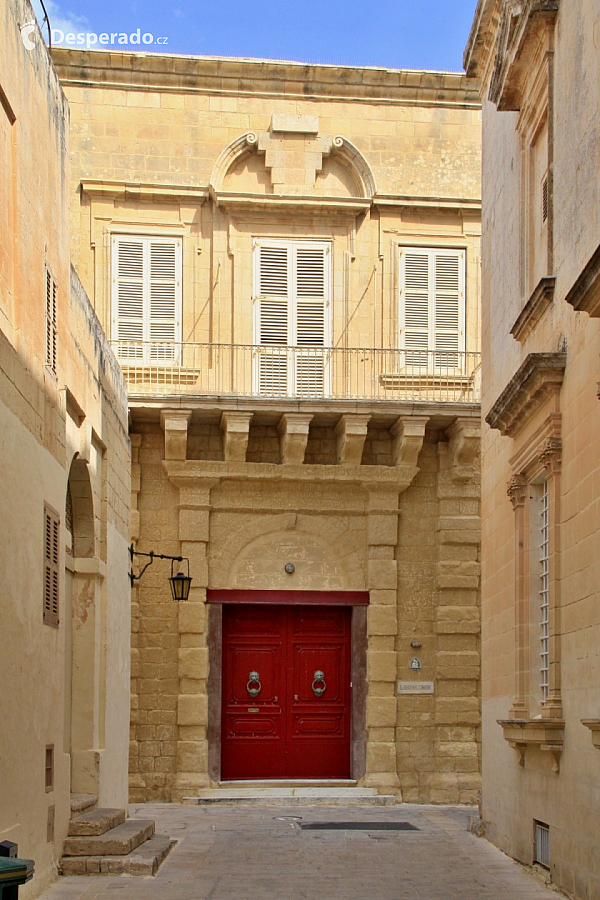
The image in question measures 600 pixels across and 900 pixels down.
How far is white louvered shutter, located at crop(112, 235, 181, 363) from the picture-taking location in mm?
17766

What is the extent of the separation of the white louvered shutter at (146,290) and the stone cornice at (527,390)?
23.5 ft

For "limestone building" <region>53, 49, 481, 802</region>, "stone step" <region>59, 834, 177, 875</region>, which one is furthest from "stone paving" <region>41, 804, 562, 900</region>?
"limestone building" <region>53, 49, 481, 802</region>

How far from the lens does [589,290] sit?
783 centimetres

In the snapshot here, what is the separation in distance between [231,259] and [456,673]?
21.1 ft

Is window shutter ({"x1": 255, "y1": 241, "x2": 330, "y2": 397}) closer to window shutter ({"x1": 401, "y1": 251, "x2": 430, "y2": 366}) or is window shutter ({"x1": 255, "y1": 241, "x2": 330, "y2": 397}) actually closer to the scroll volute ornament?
window shutter ({"x1": 401, "y1": 251, "x2": 430, "y2": 366})

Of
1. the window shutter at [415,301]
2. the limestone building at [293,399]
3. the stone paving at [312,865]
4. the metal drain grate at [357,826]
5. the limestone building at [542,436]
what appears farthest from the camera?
Result: the window shutter at [415,301]

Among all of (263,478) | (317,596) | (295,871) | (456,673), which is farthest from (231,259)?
(295,871)

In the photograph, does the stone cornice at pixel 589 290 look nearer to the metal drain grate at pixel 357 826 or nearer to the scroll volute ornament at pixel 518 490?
the scroll volute ornament at pixel 518 490

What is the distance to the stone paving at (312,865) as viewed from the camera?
964 centimetres

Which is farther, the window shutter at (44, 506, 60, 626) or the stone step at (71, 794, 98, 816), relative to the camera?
the stone step at (71, 794, 98, 816)

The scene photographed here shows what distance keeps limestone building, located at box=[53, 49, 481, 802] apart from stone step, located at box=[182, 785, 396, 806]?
7.4 inches

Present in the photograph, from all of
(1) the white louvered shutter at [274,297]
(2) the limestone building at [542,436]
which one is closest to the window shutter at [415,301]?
(1) the white louvered shutter at [274,297]

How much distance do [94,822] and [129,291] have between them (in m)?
8.80

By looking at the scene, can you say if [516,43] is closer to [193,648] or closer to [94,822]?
[94,822]
